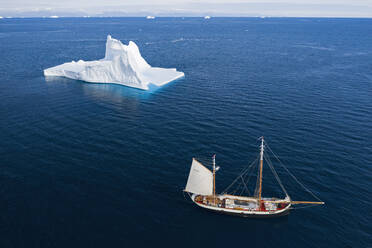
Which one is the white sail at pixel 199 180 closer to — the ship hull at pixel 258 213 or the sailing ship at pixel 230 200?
the sailing ship at pixel 230 200

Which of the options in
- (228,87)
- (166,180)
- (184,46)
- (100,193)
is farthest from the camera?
(184,46)

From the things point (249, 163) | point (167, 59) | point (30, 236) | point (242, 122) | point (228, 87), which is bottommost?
point (30, 236)

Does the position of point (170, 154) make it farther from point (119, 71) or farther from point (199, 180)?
A: point (119, 71)

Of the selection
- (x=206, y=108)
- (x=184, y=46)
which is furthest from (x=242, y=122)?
(x=184, y=46)

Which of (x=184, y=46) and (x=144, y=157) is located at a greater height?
(x=184, y=46)

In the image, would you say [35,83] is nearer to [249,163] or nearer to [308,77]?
[249,163]

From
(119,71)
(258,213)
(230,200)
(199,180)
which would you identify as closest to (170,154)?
(199,180)
